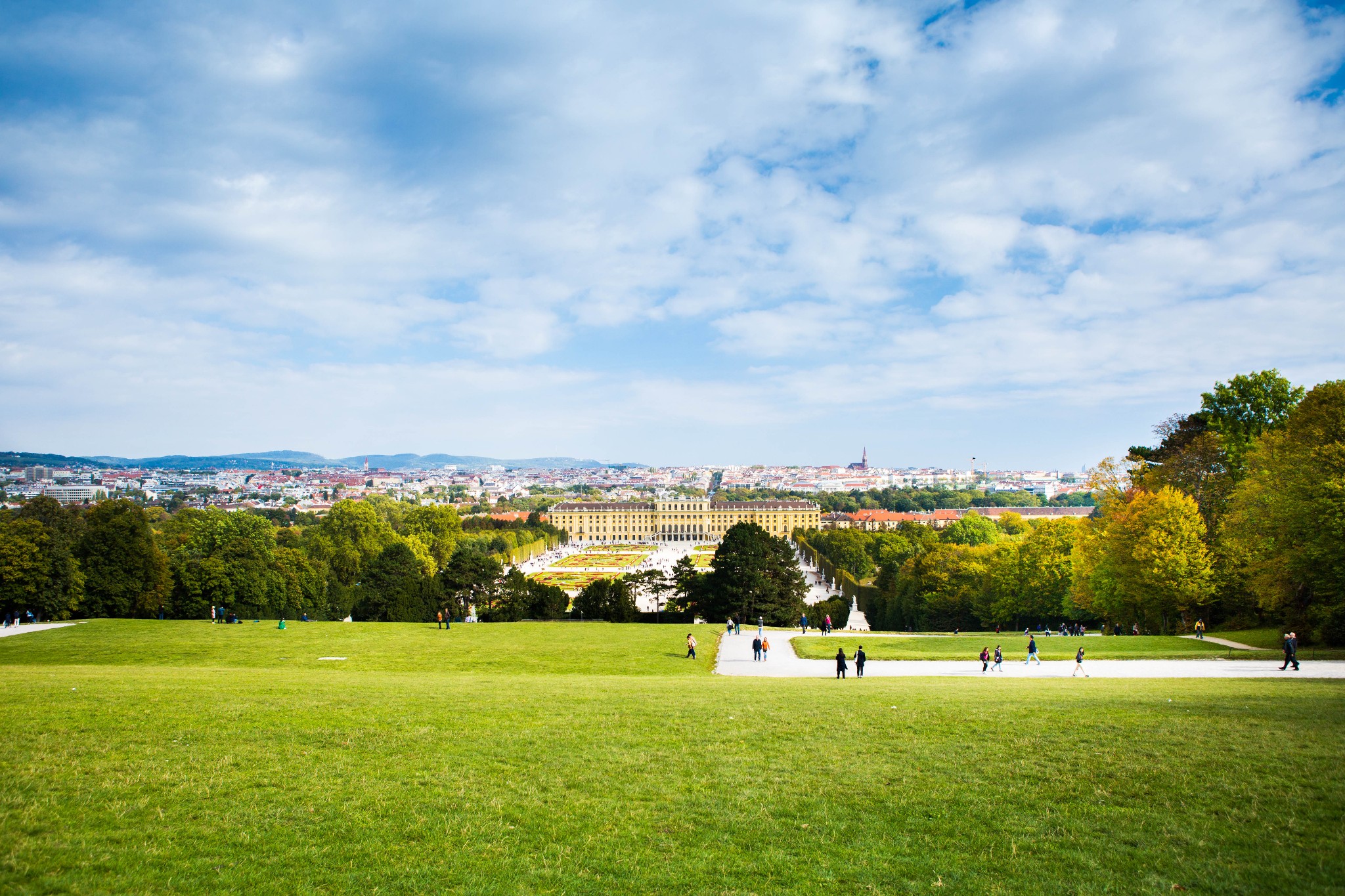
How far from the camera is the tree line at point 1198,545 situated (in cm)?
2255

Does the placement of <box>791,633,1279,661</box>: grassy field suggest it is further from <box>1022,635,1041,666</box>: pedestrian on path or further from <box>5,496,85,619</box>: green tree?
<box>5,496,85,619</box>: green tree

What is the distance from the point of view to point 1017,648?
28.6 metres

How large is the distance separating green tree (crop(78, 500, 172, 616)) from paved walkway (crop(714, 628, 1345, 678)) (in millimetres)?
30099

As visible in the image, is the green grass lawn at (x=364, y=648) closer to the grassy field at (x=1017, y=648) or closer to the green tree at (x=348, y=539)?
the grassy field at (x=1017, y=648)

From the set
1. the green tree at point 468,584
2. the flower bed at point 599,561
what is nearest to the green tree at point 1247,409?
the green tree at point 468,584

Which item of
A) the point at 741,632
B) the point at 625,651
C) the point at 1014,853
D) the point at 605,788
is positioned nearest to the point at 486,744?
the point at 605,788

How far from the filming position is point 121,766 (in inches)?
315

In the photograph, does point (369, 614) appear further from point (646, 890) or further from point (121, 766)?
point (646, 890)

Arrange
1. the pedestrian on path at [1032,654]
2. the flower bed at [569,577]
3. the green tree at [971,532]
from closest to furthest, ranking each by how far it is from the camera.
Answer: the pedestrian on path at [1032,654], the green tree at [971,532], the flower bed at [569,577]

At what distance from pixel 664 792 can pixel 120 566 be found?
39.7 metres

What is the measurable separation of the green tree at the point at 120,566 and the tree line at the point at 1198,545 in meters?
44.3

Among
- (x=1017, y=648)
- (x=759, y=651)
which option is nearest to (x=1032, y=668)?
(x=1017, y=648)

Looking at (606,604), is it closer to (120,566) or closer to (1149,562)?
(120,566)

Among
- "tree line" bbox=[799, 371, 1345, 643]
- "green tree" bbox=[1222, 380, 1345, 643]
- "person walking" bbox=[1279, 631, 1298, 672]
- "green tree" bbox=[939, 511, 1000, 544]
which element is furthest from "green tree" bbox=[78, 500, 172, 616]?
"green tree" bbox=[939, 511, 1000, 544]
